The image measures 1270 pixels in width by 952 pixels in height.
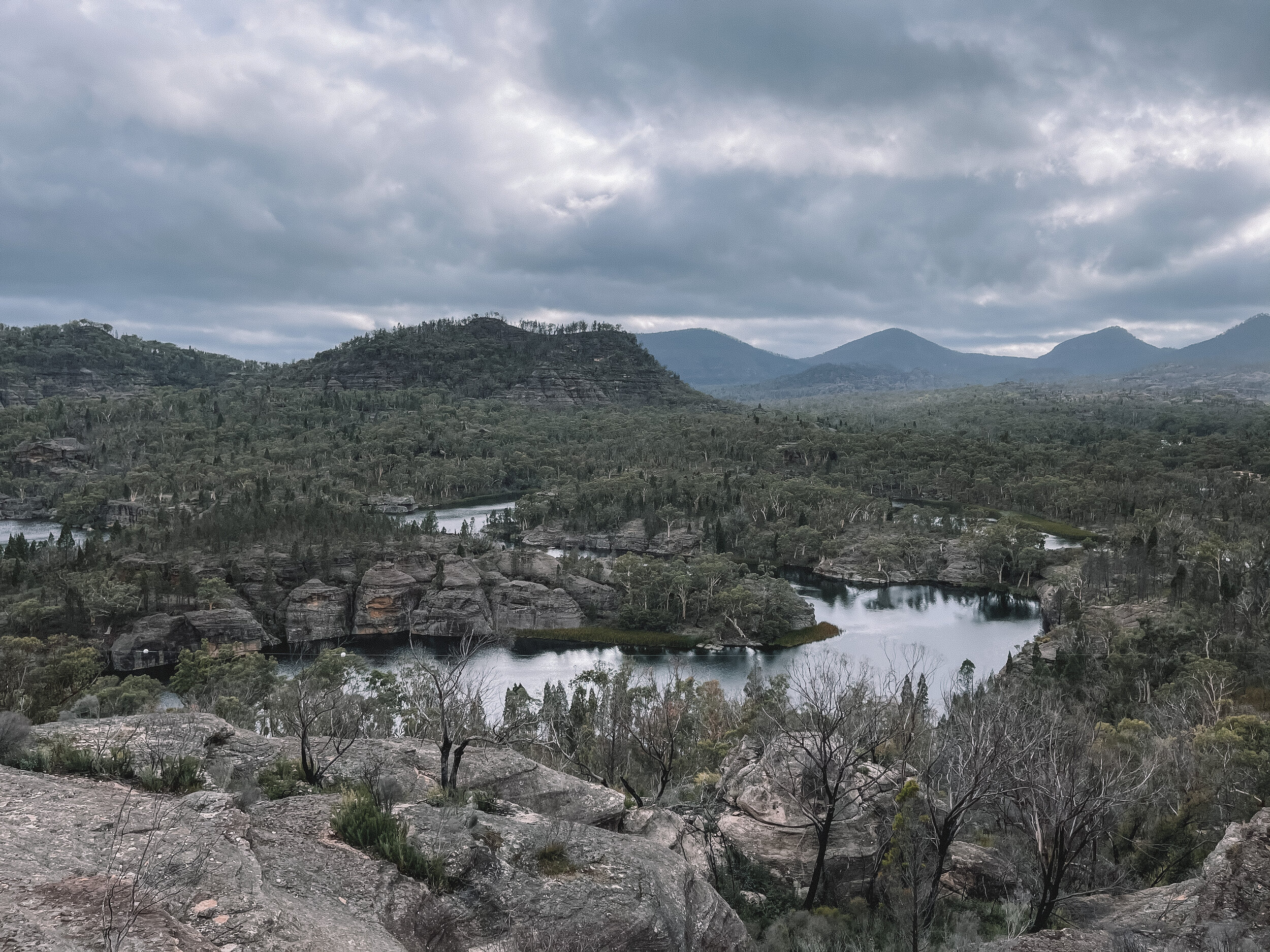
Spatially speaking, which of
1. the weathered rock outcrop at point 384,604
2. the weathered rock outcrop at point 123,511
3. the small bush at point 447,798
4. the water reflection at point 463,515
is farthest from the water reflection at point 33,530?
the small bush at point 447,798

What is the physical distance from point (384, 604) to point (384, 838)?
229 ft

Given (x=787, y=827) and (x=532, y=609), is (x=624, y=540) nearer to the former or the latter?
(x=532, y=609)

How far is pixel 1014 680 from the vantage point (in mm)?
45969

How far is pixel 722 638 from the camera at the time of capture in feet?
243

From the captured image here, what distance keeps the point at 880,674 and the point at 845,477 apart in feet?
325

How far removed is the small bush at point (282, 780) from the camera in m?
14.8

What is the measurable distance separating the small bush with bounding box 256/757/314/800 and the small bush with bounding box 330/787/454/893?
8.20ft

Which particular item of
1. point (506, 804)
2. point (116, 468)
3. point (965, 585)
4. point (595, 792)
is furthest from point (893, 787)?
point (116, 468)

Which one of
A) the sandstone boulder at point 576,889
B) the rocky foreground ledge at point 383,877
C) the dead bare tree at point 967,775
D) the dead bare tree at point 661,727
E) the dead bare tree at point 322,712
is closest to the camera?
the rocky foreground ledge at point 383,877

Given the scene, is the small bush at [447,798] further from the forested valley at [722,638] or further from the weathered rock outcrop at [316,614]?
the weathered rock outcrop at [316,614]

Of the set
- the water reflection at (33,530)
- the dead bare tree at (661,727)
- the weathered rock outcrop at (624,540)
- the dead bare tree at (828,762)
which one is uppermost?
the dead bare tree at (828,762)

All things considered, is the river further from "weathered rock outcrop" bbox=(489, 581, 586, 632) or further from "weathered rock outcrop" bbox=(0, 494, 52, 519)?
"weathered rock outcrop" bbox=(0, 494, 52, 519)

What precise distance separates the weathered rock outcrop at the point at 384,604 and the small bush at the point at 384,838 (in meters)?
67.8

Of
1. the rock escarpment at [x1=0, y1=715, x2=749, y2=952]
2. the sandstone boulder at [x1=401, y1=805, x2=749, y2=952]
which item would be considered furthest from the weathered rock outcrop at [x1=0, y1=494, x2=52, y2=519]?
the sandstone boulder at [x1=401, y1=805, x2=749, y2=952]
